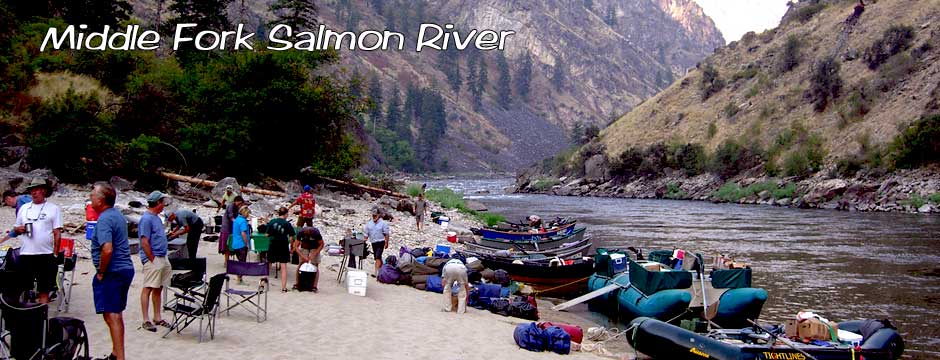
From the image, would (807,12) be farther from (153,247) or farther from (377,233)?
(153,247)

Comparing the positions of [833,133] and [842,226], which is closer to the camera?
[842,226]

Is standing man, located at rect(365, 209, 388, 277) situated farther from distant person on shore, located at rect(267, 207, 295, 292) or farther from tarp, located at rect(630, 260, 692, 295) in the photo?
tarp, located at rect(630, 260, 692, 295)

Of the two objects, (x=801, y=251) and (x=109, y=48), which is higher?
(x=109, y=48)

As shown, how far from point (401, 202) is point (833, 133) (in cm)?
4235

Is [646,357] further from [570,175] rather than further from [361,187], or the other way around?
[570,175]

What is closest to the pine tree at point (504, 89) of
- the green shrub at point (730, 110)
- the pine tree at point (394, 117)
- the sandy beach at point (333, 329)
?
the pine tree at point (394, 117)

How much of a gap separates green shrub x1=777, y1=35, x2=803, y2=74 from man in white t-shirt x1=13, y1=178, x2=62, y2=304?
255ft

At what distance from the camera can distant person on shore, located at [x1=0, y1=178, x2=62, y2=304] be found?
26.3 ft

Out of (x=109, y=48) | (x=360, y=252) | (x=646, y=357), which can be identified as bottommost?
(x=646, y=357)

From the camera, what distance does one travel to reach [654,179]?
73.1m

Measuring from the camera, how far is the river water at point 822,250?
648 inches

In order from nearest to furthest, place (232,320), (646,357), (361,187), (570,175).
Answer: (232,320), (646,357), (361,187), (570,175)

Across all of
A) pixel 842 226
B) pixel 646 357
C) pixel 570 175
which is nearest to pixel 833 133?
pixel 842 226

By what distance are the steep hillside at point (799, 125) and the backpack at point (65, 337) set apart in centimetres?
4572
